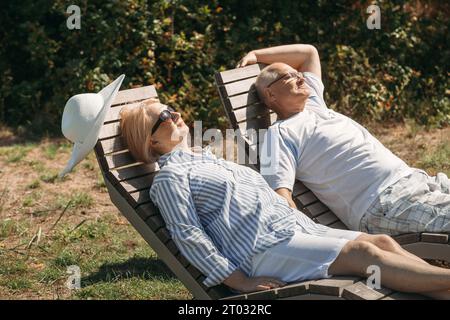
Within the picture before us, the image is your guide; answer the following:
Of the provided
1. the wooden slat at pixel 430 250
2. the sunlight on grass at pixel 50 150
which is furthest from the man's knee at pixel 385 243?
the sunlight on grass at pixel 50 150

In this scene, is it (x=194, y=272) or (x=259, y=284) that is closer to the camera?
(x=259, y=284)

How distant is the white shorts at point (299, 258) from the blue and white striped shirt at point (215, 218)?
1.6 inches

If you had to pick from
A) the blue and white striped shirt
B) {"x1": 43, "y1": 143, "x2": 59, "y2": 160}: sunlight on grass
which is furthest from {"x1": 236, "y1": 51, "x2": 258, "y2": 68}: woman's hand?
{"x1": 43, "y1": 143, "x2": 59, "y2": 160}: sunlight on grass

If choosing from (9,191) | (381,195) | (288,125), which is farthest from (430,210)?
(9,191)

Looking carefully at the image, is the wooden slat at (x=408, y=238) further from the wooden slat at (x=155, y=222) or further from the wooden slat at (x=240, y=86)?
the wooden slat at (x=240, y=86)

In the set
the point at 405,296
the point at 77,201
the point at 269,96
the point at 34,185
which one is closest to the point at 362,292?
the point at 405,296

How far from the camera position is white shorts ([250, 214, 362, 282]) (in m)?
3.97

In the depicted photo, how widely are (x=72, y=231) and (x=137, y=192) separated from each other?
1495 mm

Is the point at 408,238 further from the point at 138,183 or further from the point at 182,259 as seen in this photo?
the point at 138,183

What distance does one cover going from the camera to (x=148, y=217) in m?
4.35

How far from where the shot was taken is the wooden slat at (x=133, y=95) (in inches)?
191

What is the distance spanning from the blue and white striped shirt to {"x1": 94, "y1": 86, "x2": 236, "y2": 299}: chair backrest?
0.35 ft

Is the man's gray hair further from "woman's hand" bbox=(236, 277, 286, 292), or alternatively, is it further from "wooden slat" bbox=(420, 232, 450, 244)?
"woman's hand" bbox=(236, 277, 286, 292)
